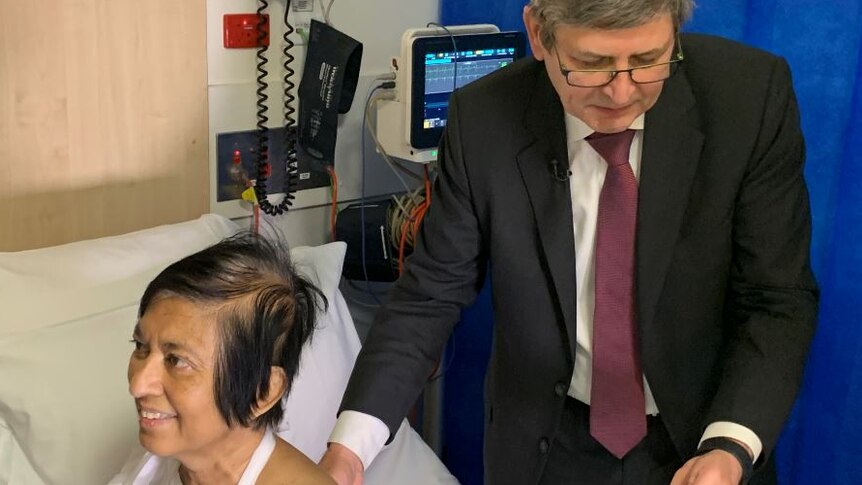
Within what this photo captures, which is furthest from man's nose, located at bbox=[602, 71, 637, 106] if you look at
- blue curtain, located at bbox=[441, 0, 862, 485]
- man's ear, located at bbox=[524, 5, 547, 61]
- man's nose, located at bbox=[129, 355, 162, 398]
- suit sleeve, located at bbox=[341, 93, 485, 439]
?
blue curtain, located at bbox=[441, 0, 862, 485]

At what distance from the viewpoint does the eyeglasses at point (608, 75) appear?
138cm

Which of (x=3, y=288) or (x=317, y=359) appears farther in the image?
(x=317, y=359)

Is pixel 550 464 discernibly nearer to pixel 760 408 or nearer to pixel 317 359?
pixel 760 408

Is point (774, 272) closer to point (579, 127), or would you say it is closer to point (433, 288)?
point (579, 127)

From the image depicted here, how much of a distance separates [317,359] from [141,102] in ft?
2.38

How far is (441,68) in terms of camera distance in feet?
8.35

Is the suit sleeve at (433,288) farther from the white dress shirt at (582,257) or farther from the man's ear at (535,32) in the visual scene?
the man's ear at (535,32)

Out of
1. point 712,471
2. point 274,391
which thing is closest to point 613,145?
point 712,471

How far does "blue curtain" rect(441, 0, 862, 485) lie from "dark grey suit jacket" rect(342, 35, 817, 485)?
50 cm

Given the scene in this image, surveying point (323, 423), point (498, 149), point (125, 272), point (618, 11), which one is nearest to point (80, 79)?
point (125, 272)

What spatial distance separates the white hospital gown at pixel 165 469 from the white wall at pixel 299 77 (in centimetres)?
110

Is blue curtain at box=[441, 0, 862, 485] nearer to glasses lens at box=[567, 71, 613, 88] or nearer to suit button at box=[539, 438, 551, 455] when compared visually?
suit button at box=[539, 438, 551, 455]

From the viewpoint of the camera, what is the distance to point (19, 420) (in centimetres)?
186

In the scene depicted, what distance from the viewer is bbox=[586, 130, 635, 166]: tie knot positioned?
62.0 inches
